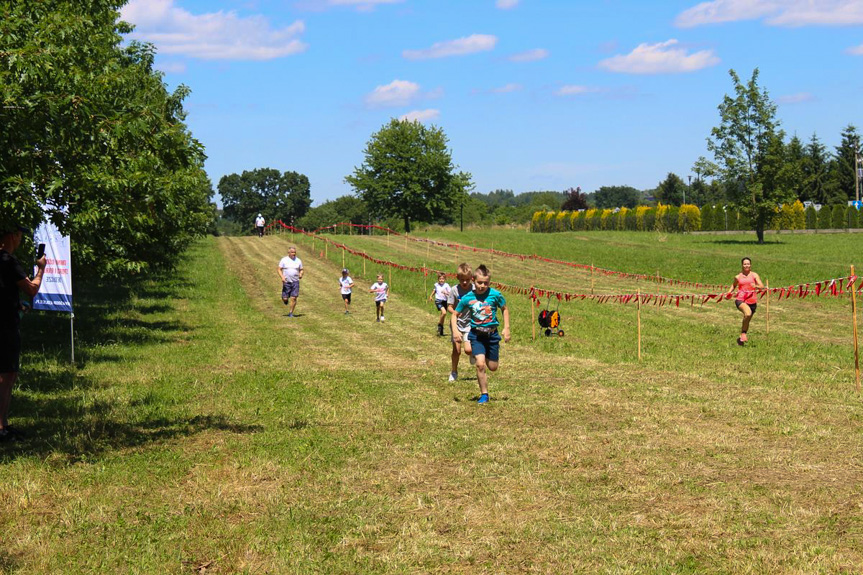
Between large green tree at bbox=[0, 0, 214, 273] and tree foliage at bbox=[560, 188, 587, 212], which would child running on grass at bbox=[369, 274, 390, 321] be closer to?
large green tree at bbox=[0, 0, 214, 273]

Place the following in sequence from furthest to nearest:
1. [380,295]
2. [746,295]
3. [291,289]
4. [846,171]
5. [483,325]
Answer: [846,171]
[291,289]
[380,295]
[746,295]
[483,325]

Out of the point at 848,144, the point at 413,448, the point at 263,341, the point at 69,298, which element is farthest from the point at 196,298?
the point at 848,144

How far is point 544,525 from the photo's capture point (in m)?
6.34

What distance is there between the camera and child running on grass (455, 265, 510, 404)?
1148 centimetres

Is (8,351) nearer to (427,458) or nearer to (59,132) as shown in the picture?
(59,132)

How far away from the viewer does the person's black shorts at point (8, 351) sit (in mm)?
8648

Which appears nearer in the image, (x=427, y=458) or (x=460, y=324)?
(x=427, y=458)

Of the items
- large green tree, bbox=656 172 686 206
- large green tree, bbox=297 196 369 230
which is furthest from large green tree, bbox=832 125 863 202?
large green tree, bbox=297 196 369 230

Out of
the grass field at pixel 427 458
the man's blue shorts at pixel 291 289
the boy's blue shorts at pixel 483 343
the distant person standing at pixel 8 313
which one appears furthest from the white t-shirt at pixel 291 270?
the distant person standing at pixel 8 313

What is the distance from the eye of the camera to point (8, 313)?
874 centimetres

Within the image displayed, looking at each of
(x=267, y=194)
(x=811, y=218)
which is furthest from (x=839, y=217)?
(x=267, y=194)

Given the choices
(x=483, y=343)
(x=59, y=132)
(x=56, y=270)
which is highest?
(x=59, y=132)

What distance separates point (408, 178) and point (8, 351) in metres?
76.7

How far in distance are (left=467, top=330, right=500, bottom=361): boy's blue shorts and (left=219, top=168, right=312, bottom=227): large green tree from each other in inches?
6569
